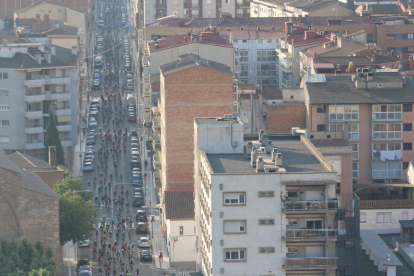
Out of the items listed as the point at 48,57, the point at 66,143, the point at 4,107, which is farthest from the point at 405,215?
the point at 4,107

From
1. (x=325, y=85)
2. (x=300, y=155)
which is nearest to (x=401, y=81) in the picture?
(x=325, y=85)

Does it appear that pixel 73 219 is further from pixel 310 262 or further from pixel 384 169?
pixel 384 169

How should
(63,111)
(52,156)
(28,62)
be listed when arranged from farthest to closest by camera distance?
(63,111) → (28,62) → (52,156)

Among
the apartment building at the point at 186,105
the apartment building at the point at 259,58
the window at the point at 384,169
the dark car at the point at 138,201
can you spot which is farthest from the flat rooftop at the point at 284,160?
the apartment building at the point at 259,58

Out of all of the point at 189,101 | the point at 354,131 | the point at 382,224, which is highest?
the point at 189,101

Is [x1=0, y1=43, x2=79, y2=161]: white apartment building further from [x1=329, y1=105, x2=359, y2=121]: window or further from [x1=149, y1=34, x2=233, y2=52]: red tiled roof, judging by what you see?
[x1=329, y1=105, x2=359, y2=121]: window

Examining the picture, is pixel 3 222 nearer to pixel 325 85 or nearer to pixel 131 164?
pixel 325 85
